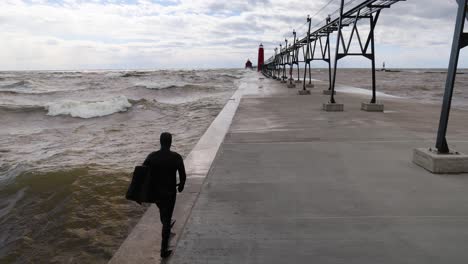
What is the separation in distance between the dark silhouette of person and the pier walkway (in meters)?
0.26

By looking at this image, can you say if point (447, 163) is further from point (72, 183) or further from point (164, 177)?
point (72, 183)

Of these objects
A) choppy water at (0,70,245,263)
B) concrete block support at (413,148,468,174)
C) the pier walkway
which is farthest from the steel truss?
choppy water at (0,70,245,263)

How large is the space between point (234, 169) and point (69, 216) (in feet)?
9.07

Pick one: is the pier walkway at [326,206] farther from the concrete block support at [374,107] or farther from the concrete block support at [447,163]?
the concrete block support at [374,107]

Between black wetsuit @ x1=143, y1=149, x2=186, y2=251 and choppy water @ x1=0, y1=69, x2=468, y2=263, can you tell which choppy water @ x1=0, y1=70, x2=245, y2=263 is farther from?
black wetsuit @ x1=143, y1=149, x2=186, y2=251

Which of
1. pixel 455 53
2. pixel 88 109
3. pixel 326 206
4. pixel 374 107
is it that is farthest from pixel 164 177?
pixel 88 109

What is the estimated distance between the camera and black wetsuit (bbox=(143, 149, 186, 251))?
11.1 ft

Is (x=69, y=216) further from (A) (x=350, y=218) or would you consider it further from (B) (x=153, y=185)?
(A) (x=350, y=218)

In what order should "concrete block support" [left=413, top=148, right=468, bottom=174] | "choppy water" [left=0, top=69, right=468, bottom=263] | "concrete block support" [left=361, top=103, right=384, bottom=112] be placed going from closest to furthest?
"choppy water" [left=0, top=69, right=468, bottom=263]
"concrete block support" [left=413, top=148, right=468, bottom=174]
"concrete block support" [left=361, top=103, right=384, bottom=112]

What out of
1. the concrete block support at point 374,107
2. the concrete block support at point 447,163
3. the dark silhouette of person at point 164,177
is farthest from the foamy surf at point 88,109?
the concrete block support at point 447,163

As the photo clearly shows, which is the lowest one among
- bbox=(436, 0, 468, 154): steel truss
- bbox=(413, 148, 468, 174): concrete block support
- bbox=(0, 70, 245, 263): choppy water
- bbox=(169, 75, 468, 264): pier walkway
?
bbox=(0, 70, 245, 263): choppy water

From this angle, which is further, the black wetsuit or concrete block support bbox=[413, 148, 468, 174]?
concrete block support bbox=[413, 148, 468, 174]

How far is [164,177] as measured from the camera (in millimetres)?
3426

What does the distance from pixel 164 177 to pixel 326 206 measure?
219 centimetres
